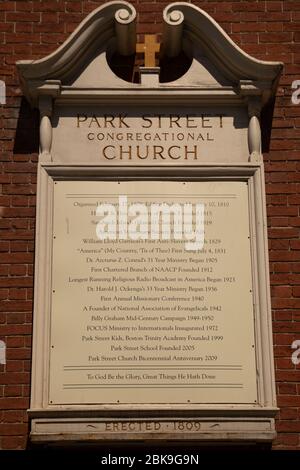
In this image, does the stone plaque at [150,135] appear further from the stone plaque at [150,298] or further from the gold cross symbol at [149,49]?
the gold cross symbol at [149,49]

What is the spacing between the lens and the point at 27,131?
7.32m

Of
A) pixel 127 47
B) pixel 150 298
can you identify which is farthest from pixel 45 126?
pixel 150 298

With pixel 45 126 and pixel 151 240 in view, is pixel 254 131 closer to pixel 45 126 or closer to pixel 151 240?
pixel 151 240

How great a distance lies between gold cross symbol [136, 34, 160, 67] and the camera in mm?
7410

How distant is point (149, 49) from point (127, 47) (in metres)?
0.18

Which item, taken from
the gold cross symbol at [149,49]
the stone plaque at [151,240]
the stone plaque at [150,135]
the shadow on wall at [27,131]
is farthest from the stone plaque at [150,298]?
the gold cross symbol at [149,49]

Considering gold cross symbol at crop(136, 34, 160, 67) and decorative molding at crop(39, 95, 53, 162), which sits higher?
gold cross symbol at crop(136, 34, 160, 67)

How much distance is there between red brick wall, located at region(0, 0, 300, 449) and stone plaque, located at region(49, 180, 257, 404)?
0.81ft

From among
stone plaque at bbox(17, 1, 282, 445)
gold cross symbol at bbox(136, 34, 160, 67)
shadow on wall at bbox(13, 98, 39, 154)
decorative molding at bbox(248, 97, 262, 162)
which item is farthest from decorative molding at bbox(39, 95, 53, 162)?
decorative molding at bbox(248, 97, 262, 162)

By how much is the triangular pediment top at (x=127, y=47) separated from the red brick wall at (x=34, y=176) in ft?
0.87

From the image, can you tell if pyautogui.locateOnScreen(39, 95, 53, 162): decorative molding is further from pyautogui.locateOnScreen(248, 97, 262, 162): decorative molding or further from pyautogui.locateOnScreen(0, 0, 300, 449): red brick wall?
pyautogui.locateOnScreen(248, 97, 262, 162): decorative molding
